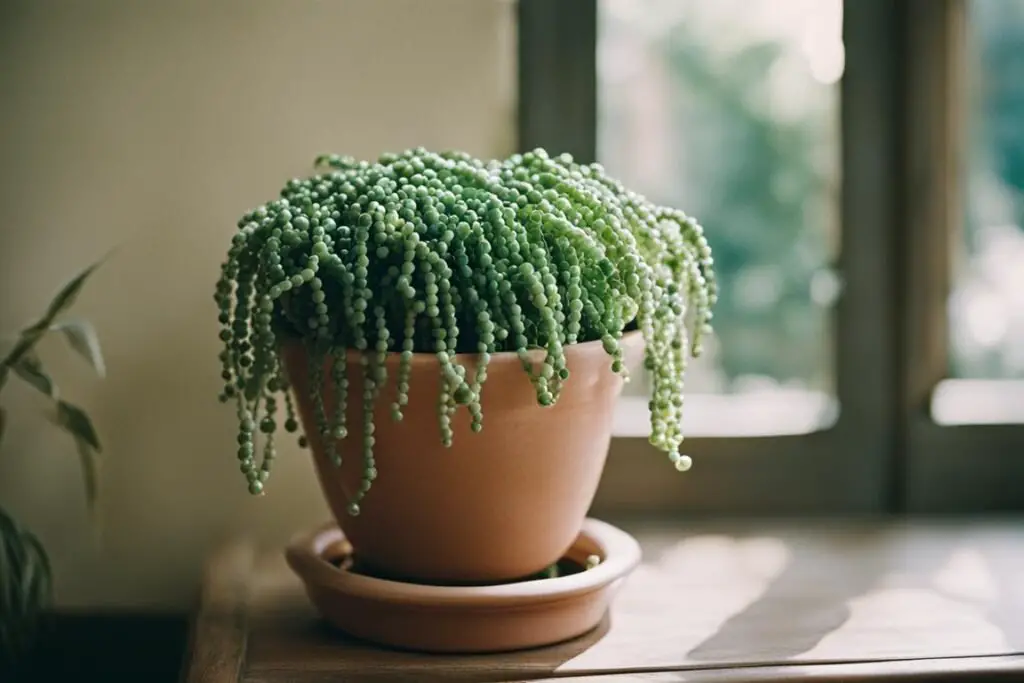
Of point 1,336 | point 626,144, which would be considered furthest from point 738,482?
point 1,336

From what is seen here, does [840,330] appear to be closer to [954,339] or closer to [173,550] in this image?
[954,339]

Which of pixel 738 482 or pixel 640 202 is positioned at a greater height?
pixel 640 202

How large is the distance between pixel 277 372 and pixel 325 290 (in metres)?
0.09

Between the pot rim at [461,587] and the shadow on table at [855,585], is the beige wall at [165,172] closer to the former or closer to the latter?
the pot rim at [461,587]

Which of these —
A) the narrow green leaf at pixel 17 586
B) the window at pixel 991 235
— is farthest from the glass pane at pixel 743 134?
the narrow green leaf at pixel 17 586

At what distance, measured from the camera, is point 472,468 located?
89 cm

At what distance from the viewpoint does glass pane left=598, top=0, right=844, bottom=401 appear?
4.53 ft

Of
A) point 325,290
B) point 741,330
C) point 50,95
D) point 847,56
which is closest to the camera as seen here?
point 325,290

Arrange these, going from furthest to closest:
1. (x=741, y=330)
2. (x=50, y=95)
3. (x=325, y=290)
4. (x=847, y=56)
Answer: (x=741, y=330), (x=847, y=56), (x=50, y=95), (x=325, y=290)

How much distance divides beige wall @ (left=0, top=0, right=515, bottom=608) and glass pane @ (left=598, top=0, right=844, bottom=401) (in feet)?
0.73

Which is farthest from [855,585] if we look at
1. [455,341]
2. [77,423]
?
[77,423]

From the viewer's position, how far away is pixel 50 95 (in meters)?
1.19

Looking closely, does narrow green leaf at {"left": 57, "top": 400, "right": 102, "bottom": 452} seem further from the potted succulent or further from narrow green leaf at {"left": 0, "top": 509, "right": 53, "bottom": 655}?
the potted succulent

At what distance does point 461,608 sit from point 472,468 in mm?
117
